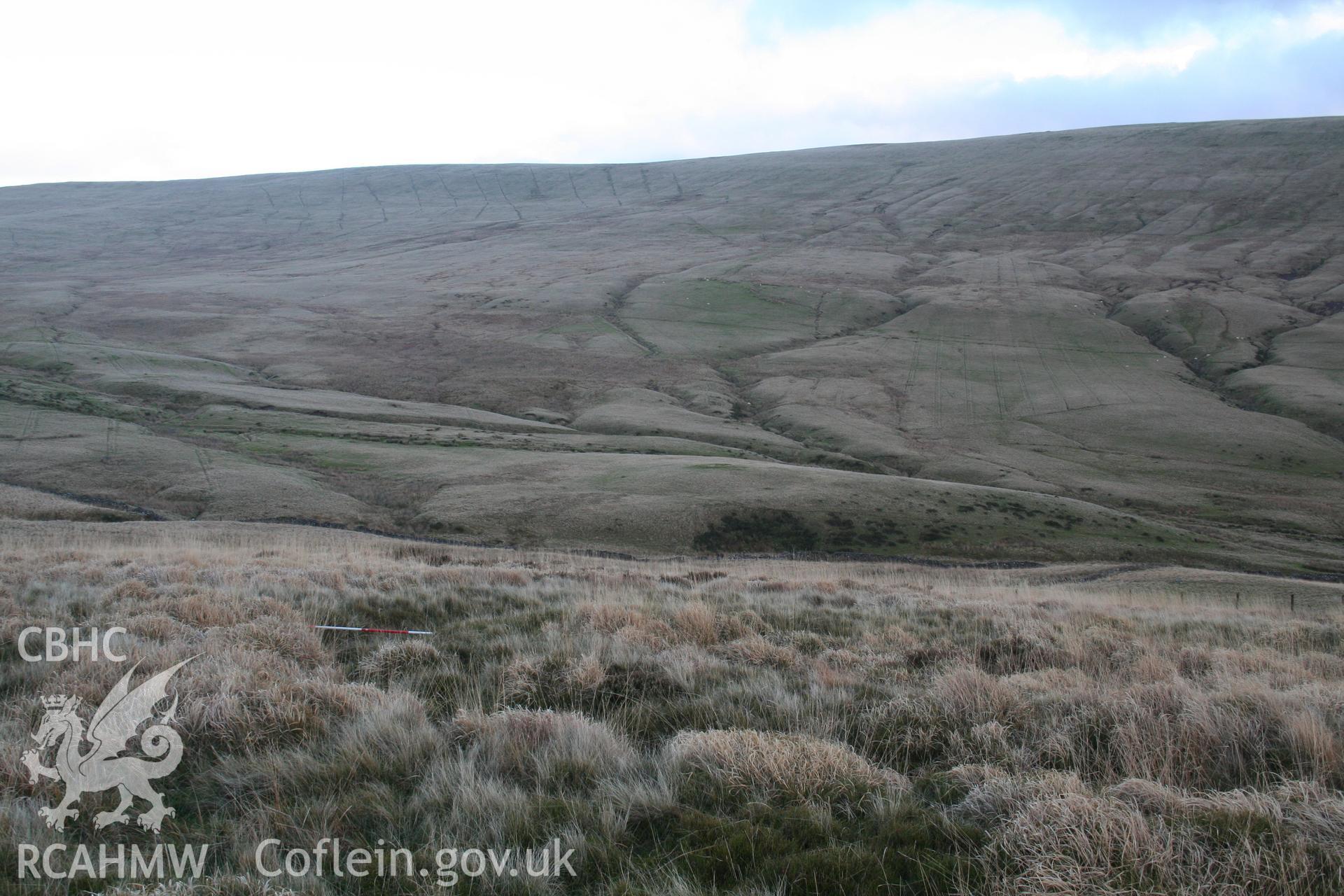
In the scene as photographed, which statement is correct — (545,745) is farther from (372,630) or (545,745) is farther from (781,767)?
(372,630)

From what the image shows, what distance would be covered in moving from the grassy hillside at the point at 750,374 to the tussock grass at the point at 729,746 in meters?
31.1

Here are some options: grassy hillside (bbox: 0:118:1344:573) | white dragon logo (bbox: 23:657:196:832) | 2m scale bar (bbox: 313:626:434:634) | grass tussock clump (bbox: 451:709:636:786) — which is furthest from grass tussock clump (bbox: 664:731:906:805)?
grassy hillside (bbox: 0:118:1344:573)

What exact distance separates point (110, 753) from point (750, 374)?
87080mm

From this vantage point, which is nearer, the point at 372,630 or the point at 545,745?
the point at 545,745

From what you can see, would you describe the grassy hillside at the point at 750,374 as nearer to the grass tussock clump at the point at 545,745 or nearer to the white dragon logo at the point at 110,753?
the grass tussock clump at the point at 545,745

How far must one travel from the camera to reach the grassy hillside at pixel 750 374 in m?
43.8

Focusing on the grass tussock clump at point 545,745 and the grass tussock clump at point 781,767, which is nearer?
the grass tussock clump at point 781,767

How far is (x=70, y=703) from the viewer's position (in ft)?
16.6

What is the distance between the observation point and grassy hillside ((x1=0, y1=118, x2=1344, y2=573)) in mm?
43844

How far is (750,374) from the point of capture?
90.1 m

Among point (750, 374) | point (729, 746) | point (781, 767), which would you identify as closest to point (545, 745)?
point (729, 746)

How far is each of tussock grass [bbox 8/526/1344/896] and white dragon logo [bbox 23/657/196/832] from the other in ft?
0.33

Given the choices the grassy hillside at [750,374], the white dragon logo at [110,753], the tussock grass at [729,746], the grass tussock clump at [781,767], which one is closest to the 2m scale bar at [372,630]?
the tussock grass at [729,746]

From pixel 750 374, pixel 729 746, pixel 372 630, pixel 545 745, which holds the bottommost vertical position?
pixel 750 374
